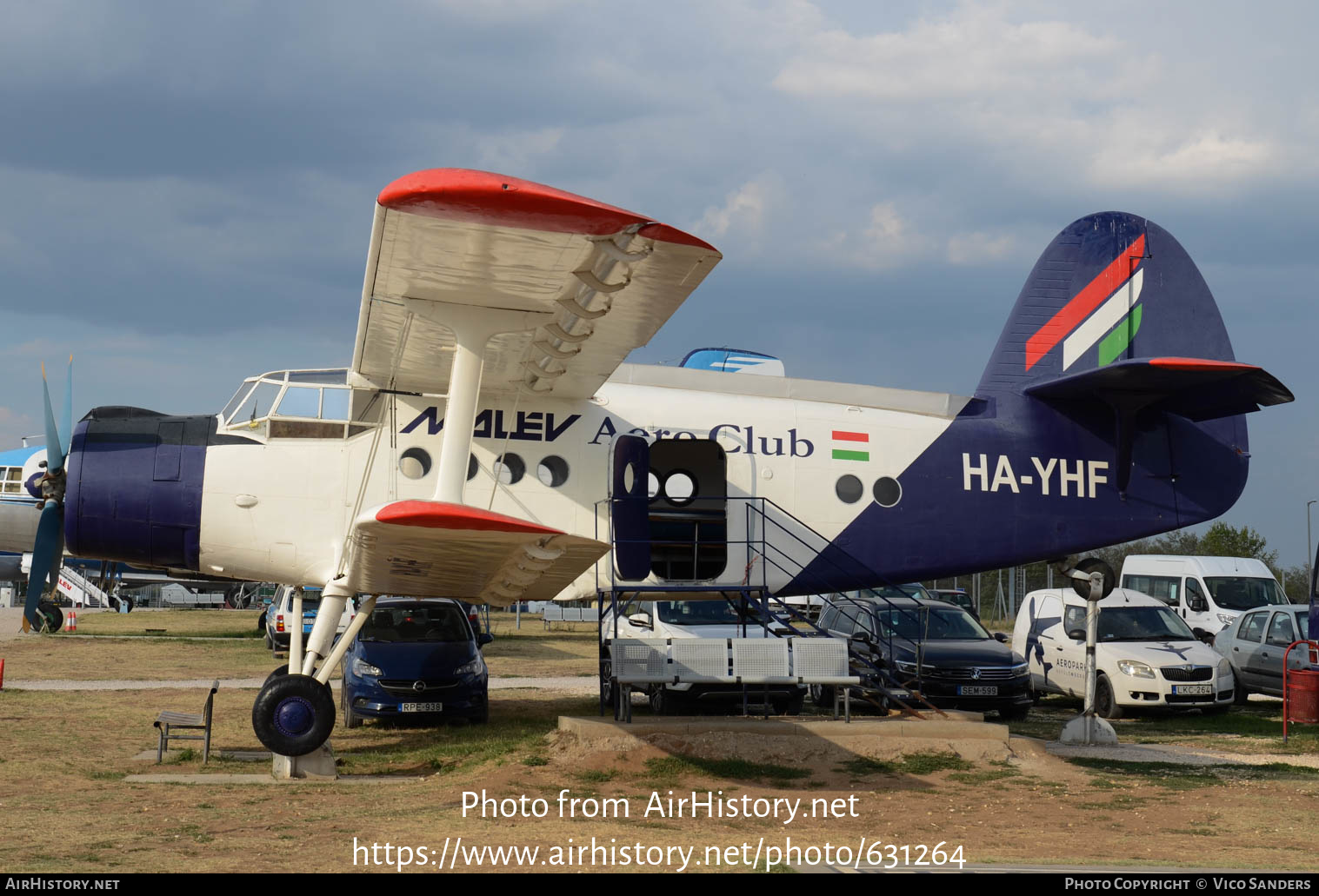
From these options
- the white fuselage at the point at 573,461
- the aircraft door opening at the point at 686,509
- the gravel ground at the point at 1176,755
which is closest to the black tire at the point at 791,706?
the aircraft door opening at the point at 686,509

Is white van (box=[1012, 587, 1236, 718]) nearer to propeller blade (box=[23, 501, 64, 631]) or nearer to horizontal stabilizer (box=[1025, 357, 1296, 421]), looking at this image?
horizontal stabilizer (box=[1025, 357, 1296, 421])

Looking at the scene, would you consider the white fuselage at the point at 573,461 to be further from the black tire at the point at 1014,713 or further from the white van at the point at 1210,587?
the white van at the point at 1210,587

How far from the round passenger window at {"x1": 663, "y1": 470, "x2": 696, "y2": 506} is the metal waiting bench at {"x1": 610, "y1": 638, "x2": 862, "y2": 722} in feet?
9.64

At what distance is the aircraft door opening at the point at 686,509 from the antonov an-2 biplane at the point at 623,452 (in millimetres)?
46

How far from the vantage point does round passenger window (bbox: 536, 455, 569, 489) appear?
13.1 meters

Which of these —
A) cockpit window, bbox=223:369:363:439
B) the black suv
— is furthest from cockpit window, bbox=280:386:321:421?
the black suv

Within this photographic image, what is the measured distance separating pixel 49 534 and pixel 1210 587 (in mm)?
23861

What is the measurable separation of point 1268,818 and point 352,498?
31.4 feet

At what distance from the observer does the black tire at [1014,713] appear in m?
17.2

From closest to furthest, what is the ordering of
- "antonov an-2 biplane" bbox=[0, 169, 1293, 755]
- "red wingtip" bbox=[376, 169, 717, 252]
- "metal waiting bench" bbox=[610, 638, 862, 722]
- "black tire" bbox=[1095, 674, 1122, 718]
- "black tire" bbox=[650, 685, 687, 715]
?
"red wingtip" bbox=[376, 169, 717, 252], "antonov an-2 biplane" bbox=[0, 169, 1293, 755], "metal waiting bench" bbox=[610, 638, 862, 722], "black tire" bbox=[650, 685, 687, 715], "black tire" bbox=[1095, 674, 1122, 718]

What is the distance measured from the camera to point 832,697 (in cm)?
1828

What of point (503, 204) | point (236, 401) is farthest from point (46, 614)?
point (503, 204)

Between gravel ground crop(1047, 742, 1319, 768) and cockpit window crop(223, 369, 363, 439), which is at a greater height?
cockpit window crop(223, 369, 363, 439)

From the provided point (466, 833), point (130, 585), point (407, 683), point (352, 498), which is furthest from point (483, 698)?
point (130, 585)
